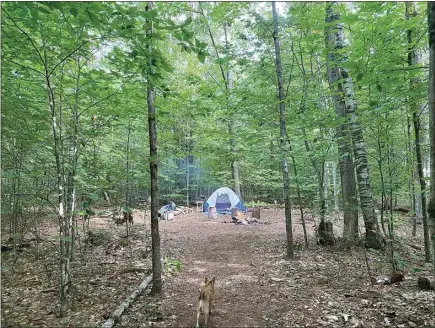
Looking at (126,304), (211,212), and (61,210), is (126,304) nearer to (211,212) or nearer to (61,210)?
(61,210)

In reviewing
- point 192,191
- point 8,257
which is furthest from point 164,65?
point 192,191

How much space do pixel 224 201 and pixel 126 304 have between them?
12.1 meters

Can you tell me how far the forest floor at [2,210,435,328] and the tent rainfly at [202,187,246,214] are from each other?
7.44 m

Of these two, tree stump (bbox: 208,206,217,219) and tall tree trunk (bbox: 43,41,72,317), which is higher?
tall tree trunk (bbox: 43,41,72,317)

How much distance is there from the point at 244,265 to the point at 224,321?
2.46 m

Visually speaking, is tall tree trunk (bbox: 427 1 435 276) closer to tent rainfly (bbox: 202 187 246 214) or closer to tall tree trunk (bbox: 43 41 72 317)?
tall tree trunk (bbox: 43 41 72 317)

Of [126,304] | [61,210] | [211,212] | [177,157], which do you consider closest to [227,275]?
[126,304]

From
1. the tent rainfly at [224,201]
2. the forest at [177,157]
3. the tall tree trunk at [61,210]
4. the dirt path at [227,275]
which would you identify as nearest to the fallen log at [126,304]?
the forest at [177,157]

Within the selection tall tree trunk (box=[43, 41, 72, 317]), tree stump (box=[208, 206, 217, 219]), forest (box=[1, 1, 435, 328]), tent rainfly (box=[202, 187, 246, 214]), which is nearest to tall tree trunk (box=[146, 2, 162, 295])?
forest (box=[1, 1, 435, 328])

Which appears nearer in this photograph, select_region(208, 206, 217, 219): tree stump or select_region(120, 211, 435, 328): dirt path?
select_region(120, 211, 435, 328): dirt path

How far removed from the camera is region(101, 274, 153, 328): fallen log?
3180 mm

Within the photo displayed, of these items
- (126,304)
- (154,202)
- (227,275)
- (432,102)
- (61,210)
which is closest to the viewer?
(432,102)

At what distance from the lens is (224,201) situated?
15695 mm

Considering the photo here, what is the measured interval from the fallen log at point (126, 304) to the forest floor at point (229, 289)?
0.08 metres
